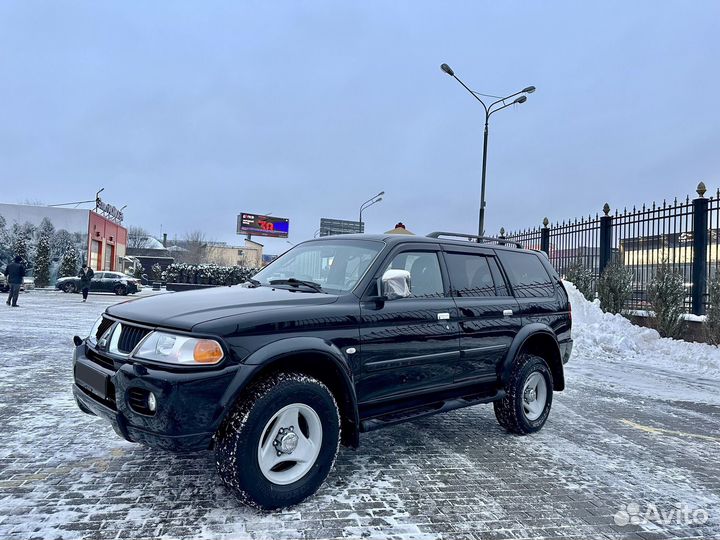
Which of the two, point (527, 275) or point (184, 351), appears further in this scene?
point (527, 275)

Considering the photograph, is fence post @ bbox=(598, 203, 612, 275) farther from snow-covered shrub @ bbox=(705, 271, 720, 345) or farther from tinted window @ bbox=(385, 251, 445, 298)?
tinted window @ bbox=(385, 251, 445, 298)

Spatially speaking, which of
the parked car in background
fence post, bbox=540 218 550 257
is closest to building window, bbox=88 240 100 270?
the parked car in background

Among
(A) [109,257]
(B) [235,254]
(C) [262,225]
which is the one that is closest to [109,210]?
(A) [109,257]

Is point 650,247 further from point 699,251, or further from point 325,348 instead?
point 325,348

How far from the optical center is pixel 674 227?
12.1 metres

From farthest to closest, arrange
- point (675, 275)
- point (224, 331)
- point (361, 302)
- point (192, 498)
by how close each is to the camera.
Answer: point (675, 275), point (361, 302), point (192, 498), point (224, 331)

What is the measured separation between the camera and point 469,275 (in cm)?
455

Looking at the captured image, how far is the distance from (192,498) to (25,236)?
39400 millimetres

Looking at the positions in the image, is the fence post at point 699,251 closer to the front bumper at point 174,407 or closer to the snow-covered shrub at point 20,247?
the front bumper at point 174,407

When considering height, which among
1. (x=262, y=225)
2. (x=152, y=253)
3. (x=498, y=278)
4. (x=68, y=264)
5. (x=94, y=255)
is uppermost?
(x=262, y=225)

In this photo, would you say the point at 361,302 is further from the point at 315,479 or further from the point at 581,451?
the point at 581,451

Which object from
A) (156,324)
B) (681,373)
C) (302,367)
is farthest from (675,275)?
(156,324)

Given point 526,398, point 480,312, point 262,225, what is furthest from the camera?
point 262,225

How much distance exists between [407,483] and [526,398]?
1.95 metres
